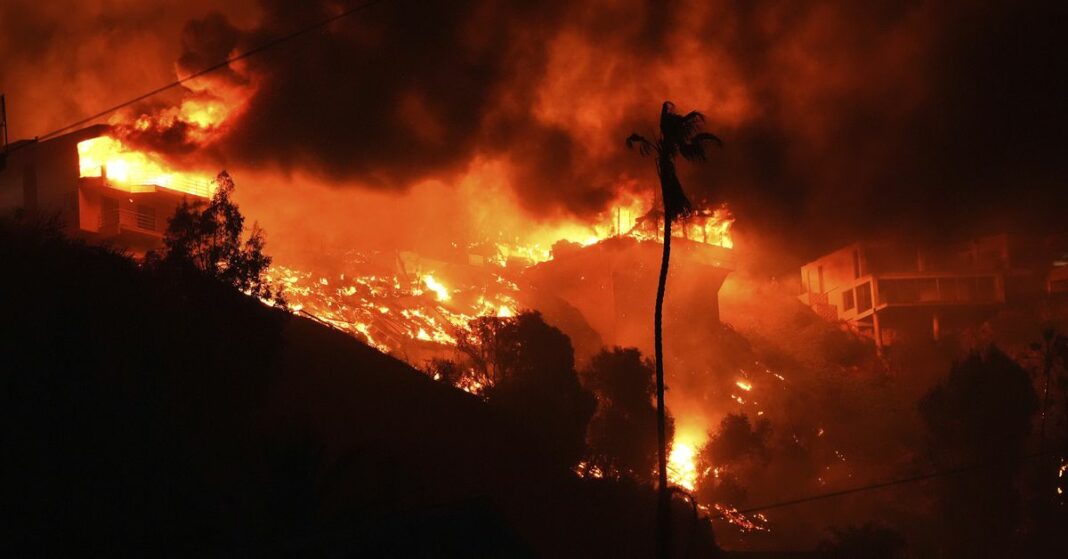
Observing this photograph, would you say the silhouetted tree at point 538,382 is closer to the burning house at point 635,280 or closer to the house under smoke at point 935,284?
the burning house at point 635,280

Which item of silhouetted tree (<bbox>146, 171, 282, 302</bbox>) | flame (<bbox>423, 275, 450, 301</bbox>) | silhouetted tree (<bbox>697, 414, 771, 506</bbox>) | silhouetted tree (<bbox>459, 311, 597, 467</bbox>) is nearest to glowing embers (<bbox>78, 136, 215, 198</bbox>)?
silhouetted tree (<bbox>459, 311, 597, 467</bbox>)

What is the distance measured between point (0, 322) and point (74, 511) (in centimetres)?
633

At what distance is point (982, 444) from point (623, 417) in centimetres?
2113

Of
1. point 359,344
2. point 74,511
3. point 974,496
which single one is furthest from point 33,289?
point 974,496

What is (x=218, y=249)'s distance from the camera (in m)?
35.5

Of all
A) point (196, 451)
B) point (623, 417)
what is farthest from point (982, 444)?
point (196, 451)

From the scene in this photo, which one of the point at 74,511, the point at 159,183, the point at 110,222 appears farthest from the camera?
the point at 159,183

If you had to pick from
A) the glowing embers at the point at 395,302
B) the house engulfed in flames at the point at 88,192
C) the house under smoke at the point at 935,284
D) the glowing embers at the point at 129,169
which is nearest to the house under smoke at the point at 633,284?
the glowing embers at the point at 395,302

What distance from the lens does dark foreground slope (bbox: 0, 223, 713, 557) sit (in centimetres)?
2356

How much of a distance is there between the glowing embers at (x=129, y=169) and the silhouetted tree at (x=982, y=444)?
4066 cm

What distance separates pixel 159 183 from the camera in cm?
5981

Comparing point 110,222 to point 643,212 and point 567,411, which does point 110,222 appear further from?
point 643,212

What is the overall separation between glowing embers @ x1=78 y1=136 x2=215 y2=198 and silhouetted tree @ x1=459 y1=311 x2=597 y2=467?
17.5 metres

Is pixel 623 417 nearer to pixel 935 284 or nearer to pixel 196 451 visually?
pixel 196 451
